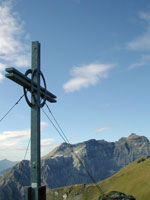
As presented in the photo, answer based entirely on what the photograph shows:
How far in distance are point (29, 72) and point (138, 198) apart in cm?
15522

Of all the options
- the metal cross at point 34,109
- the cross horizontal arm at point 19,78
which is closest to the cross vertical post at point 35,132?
the metal cross at point 34,109

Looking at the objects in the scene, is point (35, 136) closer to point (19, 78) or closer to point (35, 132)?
point (35, 132)

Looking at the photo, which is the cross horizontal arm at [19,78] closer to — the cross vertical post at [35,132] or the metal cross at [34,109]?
the metal cross at [34,109]

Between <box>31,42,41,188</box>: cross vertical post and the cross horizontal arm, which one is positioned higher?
the cross horizontal arm

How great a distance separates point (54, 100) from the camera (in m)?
14.9

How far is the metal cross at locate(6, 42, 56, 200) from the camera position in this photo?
10758 mm

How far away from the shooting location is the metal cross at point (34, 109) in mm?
10758

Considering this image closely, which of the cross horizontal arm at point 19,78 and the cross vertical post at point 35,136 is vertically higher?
the cross horizontal arm at point 19,78

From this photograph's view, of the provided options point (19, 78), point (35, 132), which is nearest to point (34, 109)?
point (35, 132)

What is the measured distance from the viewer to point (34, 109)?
11492 millimetres

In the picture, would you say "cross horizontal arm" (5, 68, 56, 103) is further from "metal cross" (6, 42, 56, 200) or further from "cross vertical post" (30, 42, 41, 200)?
"cross vertical post" (30, 42, 41, 200)

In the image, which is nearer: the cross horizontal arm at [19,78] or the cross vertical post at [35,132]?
the cross horizontal arm at [19,78]

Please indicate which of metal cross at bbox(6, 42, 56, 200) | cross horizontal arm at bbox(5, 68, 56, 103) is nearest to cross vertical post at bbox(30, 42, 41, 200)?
metal cross at bbox(6, 42, 56, 200)

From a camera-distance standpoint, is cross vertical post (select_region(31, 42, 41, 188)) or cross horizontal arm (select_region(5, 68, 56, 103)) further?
cross vertical post (select_region(31, 42, 41, 188))
